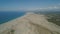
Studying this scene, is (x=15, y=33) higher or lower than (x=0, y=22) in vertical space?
higher

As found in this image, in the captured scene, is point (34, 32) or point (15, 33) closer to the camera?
point (15, 33)

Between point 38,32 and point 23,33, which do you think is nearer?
point 23,33

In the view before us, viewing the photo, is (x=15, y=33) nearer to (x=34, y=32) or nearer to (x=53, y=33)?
(x=34, y=32)

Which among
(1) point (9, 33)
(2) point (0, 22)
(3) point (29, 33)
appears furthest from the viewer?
(2) point (0, 22)

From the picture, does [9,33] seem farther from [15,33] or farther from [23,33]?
[23,33]

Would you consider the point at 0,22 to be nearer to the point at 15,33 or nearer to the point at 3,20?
the point at 3,20

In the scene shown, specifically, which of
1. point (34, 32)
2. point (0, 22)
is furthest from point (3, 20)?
point (34, 32)

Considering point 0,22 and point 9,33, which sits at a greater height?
point 9,33

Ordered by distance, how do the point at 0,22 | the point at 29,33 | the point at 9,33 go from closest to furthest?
the point at 9,33
the point at 29,33
the point at 0,22

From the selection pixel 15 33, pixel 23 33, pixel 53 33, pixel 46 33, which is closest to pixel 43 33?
pixel 46 33
